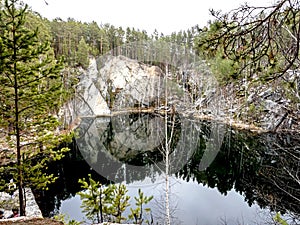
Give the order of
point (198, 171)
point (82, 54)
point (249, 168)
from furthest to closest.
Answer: point (82, 54), point (198, 171), point (249, 168)

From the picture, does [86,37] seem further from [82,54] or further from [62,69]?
[62,69]

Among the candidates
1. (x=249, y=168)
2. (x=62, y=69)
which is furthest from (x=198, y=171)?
(x=62, y=69)

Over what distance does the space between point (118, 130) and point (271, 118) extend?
50.5 ft

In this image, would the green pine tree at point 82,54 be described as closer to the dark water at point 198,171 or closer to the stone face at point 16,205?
the dark water at point 198,171

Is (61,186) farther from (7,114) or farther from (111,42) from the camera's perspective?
(111,42)

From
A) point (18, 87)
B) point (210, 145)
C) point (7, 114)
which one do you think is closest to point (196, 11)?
point (18, 87)

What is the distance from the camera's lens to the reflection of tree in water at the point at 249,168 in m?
10.1

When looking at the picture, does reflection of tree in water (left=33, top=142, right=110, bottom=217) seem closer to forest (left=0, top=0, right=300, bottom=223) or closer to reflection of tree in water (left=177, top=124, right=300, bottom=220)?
forest (left=0, top=0, right=300, bottom=223)

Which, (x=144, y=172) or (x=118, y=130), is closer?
(x=144, y=172)

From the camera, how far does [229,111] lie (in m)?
30.4

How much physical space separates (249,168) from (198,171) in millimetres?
2870

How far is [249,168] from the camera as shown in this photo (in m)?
14.4

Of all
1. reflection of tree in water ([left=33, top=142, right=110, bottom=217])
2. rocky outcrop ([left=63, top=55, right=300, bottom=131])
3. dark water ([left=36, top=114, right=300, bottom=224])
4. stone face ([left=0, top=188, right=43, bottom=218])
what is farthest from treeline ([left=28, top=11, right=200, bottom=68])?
stone face ([left=0, top=188, right=43, bottom=218])

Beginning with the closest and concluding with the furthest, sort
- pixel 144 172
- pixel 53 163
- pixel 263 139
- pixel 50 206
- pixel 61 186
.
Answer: pixel 50 206, pixel 61 186, pixel 144 172, pixel 53 163, pixel 263 139
